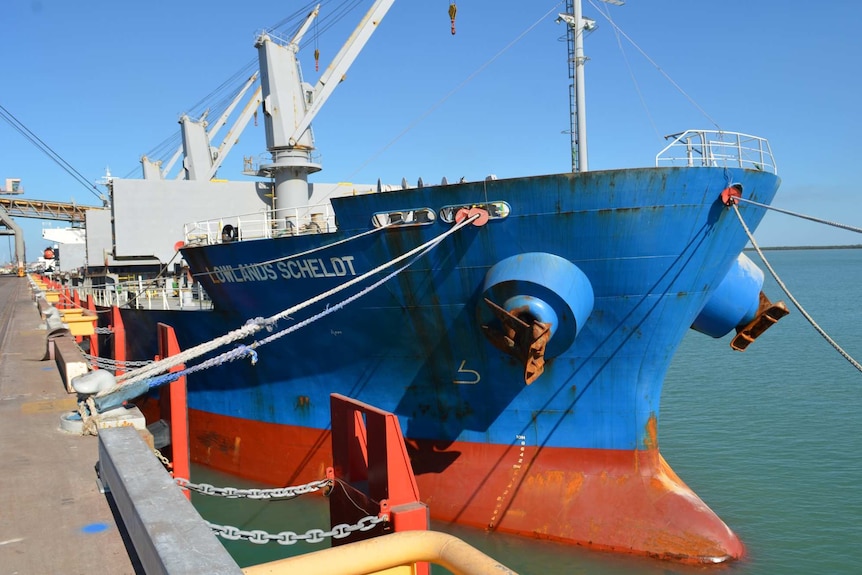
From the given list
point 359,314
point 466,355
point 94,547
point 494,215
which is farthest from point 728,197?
point 94,547

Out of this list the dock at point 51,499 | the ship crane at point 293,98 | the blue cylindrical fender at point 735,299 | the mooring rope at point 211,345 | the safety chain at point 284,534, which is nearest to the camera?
the dock at point 51,499

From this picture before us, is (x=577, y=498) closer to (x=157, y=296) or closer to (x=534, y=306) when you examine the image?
(x=534, y=306)

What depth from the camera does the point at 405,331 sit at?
1062 cm

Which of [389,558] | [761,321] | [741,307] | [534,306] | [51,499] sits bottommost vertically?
[389,558]

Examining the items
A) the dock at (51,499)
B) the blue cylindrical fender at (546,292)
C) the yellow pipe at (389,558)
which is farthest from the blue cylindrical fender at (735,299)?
the dock at (51,499)

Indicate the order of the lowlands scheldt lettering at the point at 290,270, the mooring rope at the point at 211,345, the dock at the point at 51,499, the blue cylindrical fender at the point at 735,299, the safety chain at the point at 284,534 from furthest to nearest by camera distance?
the blue cylindrical fender at the point at 735,299, the lowlands scheldt lettering at the point at 290,270, the mooring rope at the point at 211,345, the safety chain at the point at 284,534, the dock at the point at 51,499

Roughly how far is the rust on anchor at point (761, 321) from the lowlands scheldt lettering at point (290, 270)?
23.3 feet

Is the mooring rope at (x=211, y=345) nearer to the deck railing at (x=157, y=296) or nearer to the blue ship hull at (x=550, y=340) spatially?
the blue ship hull at (x=550, y=340)

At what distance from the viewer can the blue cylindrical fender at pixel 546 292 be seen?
8938 millimetres

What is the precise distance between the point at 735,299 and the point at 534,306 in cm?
486

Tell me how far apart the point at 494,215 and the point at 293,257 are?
3.73 meters

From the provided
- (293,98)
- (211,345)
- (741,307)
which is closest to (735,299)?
(741,307)

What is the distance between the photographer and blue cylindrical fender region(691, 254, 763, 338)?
11.6 metres

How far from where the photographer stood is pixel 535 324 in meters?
8.81
